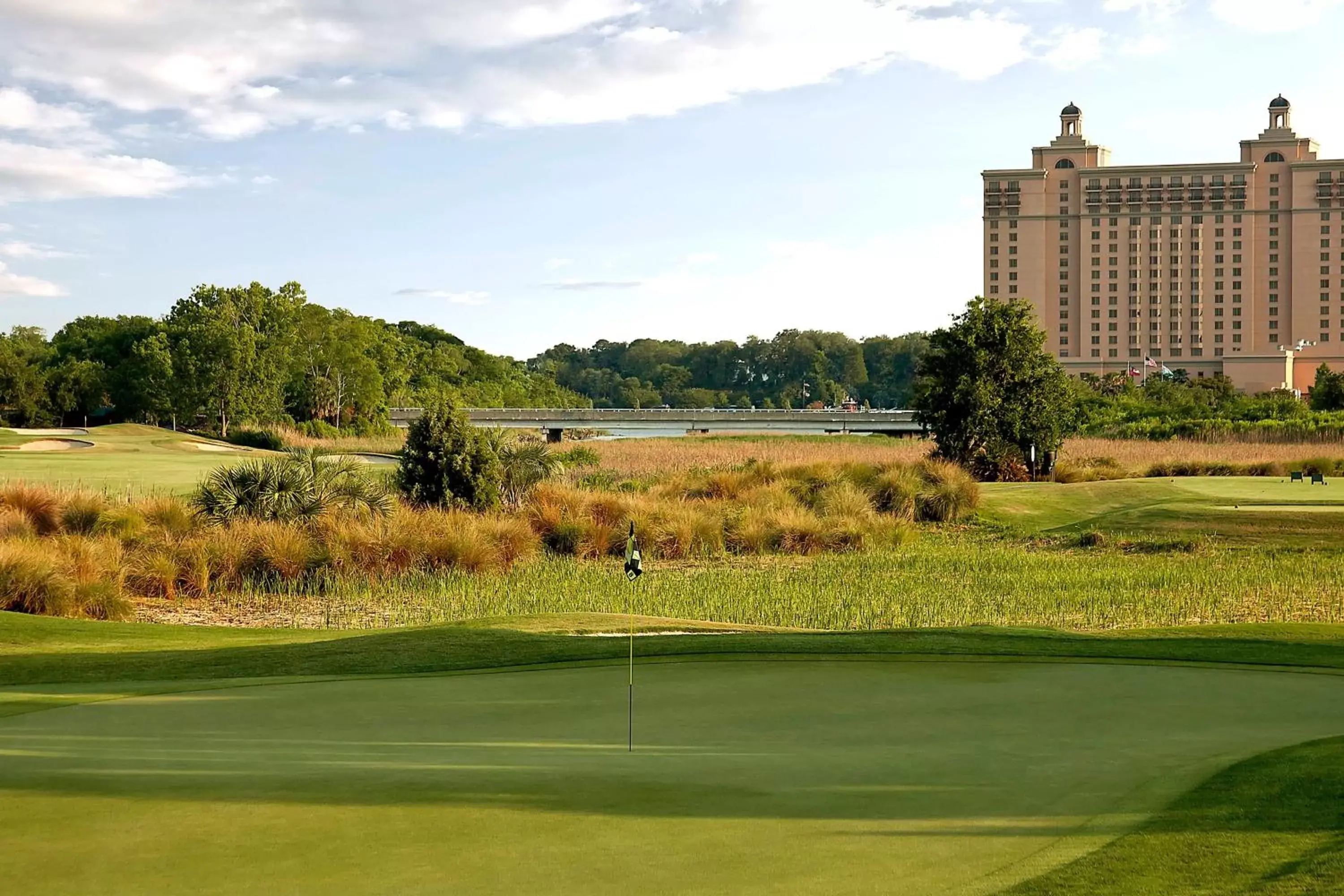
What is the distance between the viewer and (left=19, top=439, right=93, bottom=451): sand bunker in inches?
1783

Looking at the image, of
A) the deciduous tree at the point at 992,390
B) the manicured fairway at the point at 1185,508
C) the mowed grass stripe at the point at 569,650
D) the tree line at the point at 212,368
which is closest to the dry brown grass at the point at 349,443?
the tree line at the point at 212,368

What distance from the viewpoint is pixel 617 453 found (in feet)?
172

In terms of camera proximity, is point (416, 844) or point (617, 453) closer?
point (416, 844)

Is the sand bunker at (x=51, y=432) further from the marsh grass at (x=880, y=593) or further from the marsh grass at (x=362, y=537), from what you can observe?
the marsh grass at (x=880, y=593)

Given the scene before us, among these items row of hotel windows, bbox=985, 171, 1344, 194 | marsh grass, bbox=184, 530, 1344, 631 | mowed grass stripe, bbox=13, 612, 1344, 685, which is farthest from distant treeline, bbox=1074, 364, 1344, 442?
row of hotel windows, bbox=985, 171, 1344, 194

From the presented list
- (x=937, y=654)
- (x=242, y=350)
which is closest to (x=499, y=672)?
→ (x=937, y=654)

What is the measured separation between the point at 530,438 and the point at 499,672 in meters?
21.8

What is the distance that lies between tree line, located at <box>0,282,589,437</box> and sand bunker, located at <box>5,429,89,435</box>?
45.8ft

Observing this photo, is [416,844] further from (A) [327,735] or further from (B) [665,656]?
(B) [665,656]

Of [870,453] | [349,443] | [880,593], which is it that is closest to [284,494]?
[880,593]

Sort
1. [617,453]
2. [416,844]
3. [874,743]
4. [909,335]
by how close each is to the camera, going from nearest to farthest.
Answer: [416,844], [874,743], [617,453], [909,335]

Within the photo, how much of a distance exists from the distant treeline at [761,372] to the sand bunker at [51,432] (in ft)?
374

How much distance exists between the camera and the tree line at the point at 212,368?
69.9 metres

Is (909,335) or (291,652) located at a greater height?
(909,335)
